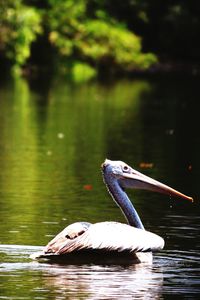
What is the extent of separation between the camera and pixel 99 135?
27.6 m

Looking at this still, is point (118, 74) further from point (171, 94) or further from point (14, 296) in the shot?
point (14, 296)

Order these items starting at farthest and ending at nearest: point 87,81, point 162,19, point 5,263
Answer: point 162,19 → point 87,81 → point 5,263

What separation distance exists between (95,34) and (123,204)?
5597 cm

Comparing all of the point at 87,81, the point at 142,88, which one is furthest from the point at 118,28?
the point at 142,88

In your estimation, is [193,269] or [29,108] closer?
[193,269]

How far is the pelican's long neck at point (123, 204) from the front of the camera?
40.1 feet

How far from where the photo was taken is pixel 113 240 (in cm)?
1125

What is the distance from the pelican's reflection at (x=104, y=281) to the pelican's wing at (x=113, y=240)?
184 mm

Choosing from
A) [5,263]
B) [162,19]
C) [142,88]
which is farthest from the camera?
[162,19]

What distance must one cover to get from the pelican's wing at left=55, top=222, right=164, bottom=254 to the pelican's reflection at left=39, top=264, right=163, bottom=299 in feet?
0.60

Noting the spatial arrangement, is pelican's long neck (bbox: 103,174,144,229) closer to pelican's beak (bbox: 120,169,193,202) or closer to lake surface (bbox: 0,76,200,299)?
pelican's beak (bbox: 120,169,193,202)

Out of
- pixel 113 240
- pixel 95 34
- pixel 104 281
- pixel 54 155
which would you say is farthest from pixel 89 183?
pixel 95 34

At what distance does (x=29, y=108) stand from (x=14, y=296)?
85.1 ft

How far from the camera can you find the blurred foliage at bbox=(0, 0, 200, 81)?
61.5 metres
